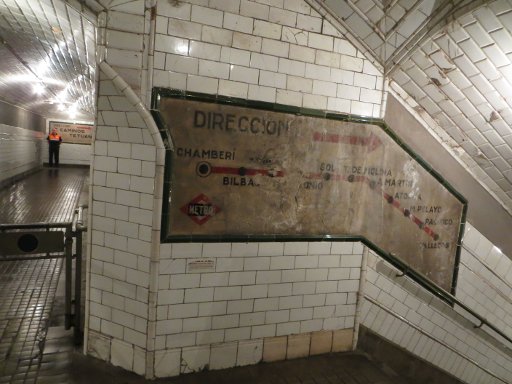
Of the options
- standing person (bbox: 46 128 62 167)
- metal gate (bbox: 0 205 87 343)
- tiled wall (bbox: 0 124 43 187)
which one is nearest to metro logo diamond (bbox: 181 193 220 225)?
metal gate (bbox: 0 205 87 343)

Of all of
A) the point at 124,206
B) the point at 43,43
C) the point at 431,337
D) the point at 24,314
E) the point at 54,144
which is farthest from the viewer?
the point at 54,144

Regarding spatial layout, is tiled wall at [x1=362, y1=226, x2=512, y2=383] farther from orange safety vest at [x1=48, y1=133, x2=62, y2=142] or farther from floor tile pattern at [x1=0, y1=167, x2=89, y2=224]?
orange safety vest at [x1=48, y1=133, x2=62, y2=142]

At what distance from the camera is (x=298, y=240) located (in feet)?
12.1

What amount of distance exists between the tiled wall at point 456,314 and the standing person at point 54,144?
18.3 metres

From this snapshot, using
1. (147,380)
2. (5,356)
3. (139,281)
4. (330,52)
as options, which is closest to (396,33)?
(330,52)

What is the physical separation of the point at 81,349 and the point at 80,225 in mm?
1244

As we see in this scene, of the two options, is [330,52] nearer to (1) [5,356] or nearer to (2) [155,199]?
(2) [155,199]

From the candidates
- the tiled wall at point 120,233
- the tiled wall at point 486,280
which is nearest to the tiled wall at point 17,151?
the tiled wall at point 120,233

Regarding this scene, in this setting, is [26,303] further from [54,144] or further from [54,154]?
[54,154]

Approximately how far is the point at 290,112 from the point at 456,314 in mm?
3514

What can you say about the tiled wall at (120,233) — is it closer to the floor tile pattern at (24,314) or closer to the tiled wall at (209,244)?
the tiled wall at (209,244)

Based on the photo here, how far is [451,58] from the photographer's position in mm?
3625

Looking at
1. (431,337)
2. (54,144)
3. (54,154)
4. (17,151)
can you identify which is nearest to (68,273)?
(431,337)

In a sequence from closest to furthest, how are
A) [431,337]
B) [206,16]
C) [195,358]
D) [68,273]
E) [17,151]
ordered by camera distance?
[206,16] < [195,358] < [68,273] < [431,337] < [17,151]
